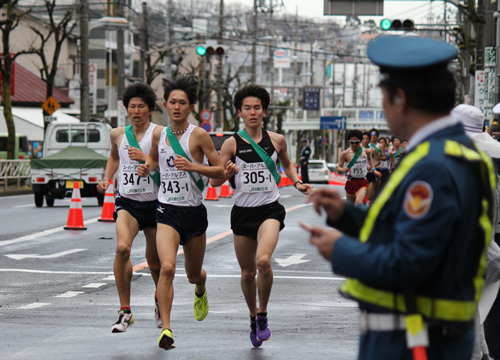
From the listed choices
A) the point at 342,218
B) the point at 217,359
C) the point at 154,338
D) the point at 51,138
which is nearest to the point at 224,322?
the point at 154,338

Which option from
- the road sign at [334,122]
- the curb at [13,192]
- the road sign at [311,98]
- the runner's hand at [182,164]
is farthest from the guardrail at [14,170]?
the road sign at [334,122]

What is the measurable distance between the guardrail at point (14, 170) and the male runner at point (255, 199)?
23823 millimetres

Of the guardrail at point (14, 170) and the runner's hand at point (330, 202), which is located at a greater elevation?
the runner's hand at point (330, 202)

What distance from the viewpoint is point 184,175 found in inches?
270

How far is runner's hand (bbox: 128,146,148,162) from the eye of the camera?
723 cm

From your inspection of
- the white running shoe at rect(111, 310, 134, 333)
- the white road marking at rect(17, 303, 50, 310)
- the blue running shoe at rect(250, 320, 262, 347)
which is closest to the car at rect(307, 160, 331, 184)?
the white road marking at rect(17, 303, 50, 310)

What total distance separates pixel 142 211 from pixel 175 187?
62cm

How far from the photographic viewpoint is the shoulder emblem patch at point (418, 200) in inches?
96.4

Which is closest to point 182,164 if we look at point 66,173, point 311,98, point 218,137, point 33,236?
point 33,236

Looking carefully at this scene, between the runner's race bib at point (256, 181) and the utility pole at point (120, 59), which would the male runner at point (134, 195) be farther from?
the utility pole at point (120, 59)

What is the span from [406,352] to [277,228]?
4.20m

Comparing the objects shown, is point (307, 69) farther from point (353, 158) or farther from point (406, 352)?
point (406, 352)

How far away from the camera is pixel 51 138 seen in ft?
79.7

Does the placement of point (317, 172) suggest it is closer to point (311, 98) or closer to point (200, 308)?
point (311, 98)
